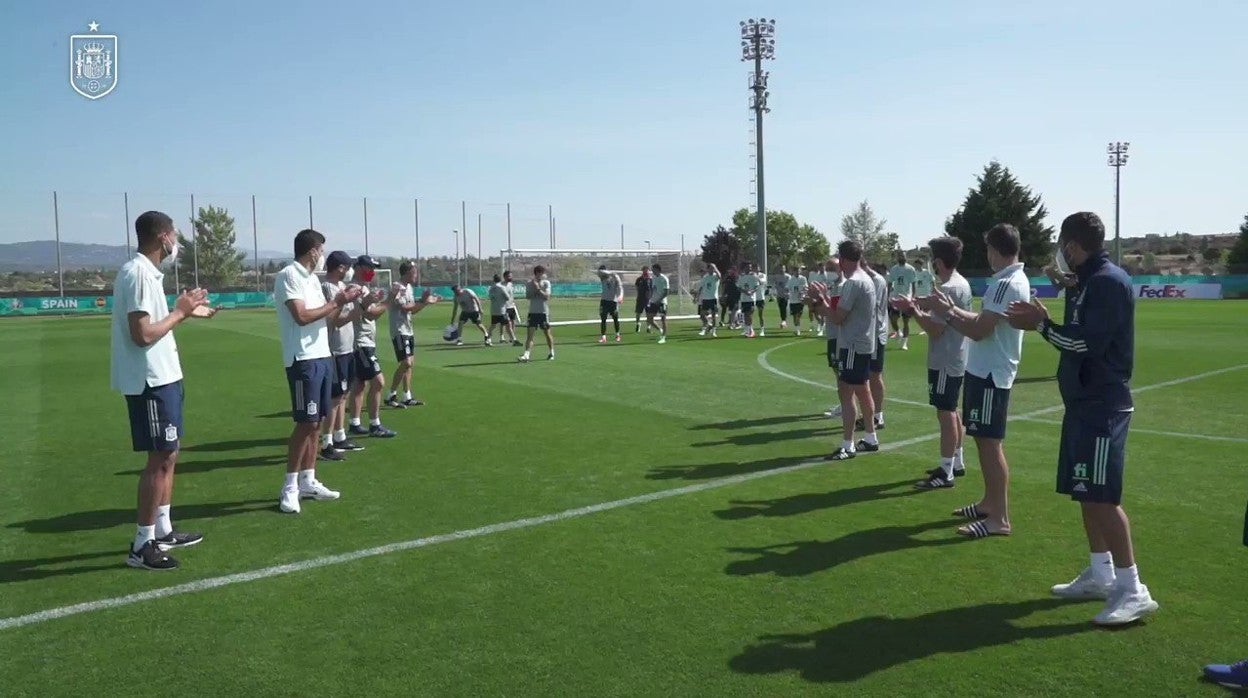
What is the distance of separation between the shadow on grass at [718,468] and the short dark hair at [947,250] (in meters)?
2.52

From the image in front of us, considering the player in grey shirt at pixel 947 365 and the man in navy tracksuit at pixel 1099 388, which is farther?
the player in grey shirt at pixel 947 365

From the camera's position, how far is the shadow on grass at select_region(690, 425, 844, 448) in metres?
9.70

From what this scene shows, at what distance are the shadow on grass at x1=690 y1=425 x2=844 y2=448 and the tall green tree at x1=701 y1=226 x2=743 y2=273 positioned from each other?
2066 inches

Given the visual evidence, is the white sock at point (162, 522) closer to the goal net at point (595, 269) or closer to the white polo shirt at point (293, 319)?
the white polo shirt at point (293, 319)

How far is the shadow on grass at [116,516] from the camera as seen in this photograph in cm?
684

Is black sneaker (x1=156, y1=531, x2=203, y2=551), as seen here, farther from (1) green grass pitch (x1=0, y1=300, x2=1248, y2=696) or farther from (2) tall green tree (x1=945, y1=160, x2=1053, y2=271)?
(2) tall green tree (x1=945, y1=160, x2=1053, y2=271)

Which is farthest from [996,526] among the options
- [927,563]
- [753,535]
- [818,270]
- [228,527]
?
[818,270]

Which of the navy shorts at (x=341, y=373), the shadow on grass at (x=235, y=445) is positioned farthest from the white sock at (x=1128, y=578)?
the shadow on grass at (x=235, y=445)

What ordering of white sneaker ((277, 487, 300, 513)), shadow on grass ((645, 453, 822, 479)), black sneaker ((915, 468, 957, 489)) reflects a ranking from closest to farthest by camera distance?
white sneaker ((277, 487, 300, 513))
black sneaker ((915, 468, 957, 489))
shadow on grass ((645, 453, 822, 479))

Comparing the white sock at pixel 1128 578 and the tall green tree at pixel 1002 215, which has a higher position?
the tall green tree at pixel 1002 215

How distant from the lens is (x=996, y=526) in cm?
621

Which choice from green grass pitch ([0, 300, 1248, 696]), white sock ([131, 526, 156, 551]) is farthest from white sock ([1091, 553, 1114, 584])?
white sock ([131, 526, 156, 551])

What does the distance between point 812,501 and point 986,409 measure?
65.5 inches

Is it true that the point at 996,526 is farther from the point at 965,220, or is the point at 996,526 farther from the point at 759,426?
the point at 965,220
